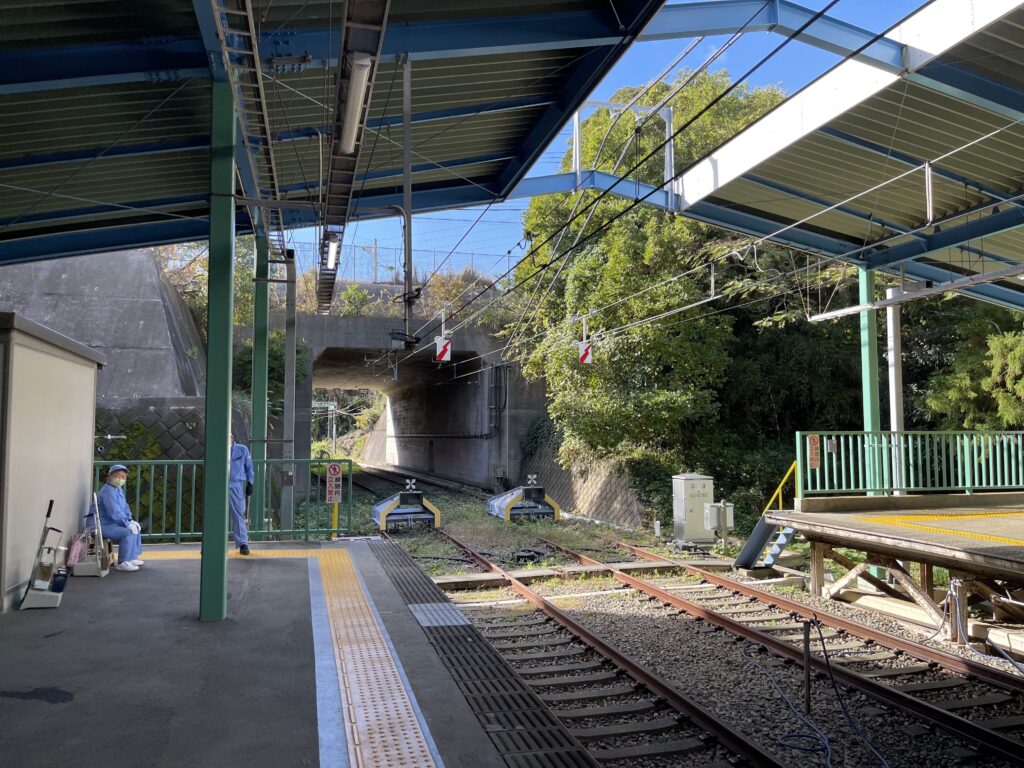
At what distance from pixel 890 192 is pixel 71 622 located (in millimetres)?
12690


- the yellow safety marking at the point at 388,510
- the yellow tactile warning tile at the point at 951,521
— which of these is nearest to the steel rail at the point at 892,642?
the yellow tactile warning tile at the point at 951,521

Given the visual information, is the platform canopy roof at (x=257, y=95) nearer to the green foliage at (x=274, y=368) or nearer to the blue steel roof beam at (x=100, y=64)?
the blue steel roof beam at (x=100, y=64)

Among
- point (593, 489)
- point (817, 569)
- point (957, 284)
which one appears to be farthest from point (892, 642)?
point (593, 489)

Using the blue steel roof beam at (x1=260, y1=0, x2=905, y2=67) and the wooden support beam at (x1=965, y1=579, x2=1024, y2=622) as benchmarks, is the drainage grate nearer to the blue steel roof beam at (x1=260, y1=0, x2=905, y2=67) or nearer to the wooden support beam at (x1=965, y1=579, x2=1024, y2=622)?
the blue steel roof beam at (x1=260, y1=0, x2=905, y2=67)

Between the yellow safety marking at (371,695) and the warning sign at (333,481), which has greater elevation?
the warning sign at (333,481)

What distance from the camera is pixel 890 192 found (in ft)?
40.8

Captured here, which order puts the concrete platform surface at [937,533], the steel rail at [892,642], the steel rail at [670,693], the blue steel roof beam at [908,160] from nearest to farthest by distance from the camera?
the steel rail at [670,693] < the steel rail at [892,642] < the concrete platform surface at [937,533] < the blue steel roof beam at [908,160]

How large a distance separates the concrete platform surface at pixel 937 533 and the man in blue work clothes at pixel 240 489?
778 cm

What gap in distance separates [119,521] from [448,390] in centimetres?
2759

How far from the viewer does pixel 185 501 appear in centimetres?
1379

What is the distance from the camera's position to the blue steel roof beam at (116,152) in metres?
9.25

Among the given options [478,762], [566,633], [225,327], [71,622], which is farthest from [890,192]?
[71,622]

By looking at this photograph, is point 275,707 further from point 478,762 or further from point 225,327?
point 225,327

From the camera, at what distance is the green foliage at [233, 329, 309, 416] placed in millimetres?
24094
